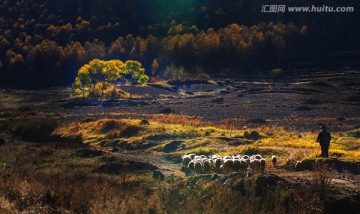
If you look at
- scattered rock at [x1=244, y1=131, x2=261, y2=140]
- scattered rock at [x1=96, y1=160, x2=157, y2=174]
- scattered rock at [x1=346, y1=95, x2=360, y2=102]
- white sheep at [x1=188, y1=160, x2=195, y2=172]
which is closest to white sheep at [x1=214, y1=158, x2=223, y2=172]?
white sheep at [x1=188, y1=160, x2=195, y2=172]

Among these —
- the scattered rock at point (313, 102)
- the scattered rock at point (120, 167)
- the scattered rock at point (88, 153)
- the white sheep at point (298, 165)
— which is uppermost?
the scattered rock at point (313, 102)

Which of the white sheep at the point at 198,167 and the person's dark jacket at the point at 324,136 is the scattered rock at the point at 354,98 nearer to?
the person's dark jacket at the point at 324,136

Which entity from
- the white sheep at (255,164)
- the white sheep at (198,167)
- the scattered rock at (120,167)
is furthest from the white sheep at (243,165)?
the scattered rock at (120,167)

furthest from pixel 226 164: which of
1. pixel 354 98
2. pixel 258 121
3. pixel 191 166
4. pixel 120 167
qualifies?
pixel 354 98

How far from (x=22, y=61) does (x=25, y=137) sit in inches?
6337

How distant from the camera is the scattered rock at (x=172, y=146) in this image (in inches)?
1480

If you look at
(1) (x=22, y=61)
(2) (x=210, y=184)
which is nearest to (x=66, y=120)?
(2) (x=210, y=184)

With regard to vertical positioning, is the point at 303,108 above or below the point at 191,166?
above

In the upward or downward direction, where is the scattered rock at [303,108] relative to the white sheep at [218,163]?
upward

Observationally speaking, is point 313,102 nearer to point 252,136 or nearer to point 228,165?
point 252,136

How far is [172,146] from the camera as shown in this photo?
3853 cm

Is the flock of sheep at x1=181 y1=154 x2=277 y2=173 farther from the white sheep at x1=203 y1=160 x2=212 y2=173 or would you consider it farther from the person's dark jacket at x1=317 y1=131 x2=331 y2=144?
the person's dark jacket at x1=317 y1=131 x2=331 y2=144

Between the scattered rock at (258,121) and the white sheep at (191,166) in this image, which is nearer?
the white sheep at (191,166)

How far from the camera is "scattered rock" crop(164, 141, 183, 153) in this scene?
37594 mm
